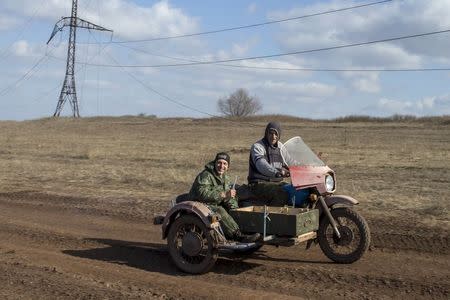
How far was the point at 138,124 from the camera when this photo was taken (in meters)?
66.7

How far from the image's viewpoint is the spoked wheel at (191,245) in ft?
23.7

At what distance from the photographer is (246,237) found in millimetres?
7371

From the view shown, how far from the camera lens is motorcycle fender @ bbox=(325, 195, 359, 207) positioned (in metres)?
7.56

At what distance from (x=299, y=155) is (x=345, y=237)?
1.23 m

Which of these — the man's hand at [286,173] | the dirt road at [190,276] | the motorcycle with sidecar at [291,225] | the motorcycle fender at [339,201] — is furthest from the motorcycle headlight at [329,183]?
the dirt road at [190,276]

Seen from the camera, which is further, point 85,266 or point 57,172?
point 57,172

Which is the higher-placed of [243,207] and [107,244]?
[243,207]

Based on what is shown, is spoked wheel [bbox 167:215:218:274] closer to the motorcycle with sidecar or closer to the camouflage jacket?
the motorcycle with sidecar

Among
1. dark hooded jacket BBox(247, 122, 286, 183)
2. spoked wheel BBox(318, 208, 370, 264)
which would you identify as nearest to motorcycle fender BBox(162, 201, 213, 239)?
dark hooded jacket BBox(247, 122, 286, 183)

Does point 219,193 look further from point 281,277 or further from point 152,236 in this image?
point 152,236

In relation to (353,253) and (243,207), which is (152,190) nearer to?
(243,207)

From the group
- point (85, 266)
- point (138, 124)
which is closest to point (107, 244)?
point (85, 266)

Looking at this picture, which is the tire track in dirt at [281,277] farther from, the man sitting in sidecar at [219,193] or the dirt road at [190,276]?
the man sitting in sidecar at [219,193]

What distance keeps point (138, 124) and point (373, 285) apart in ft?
202
